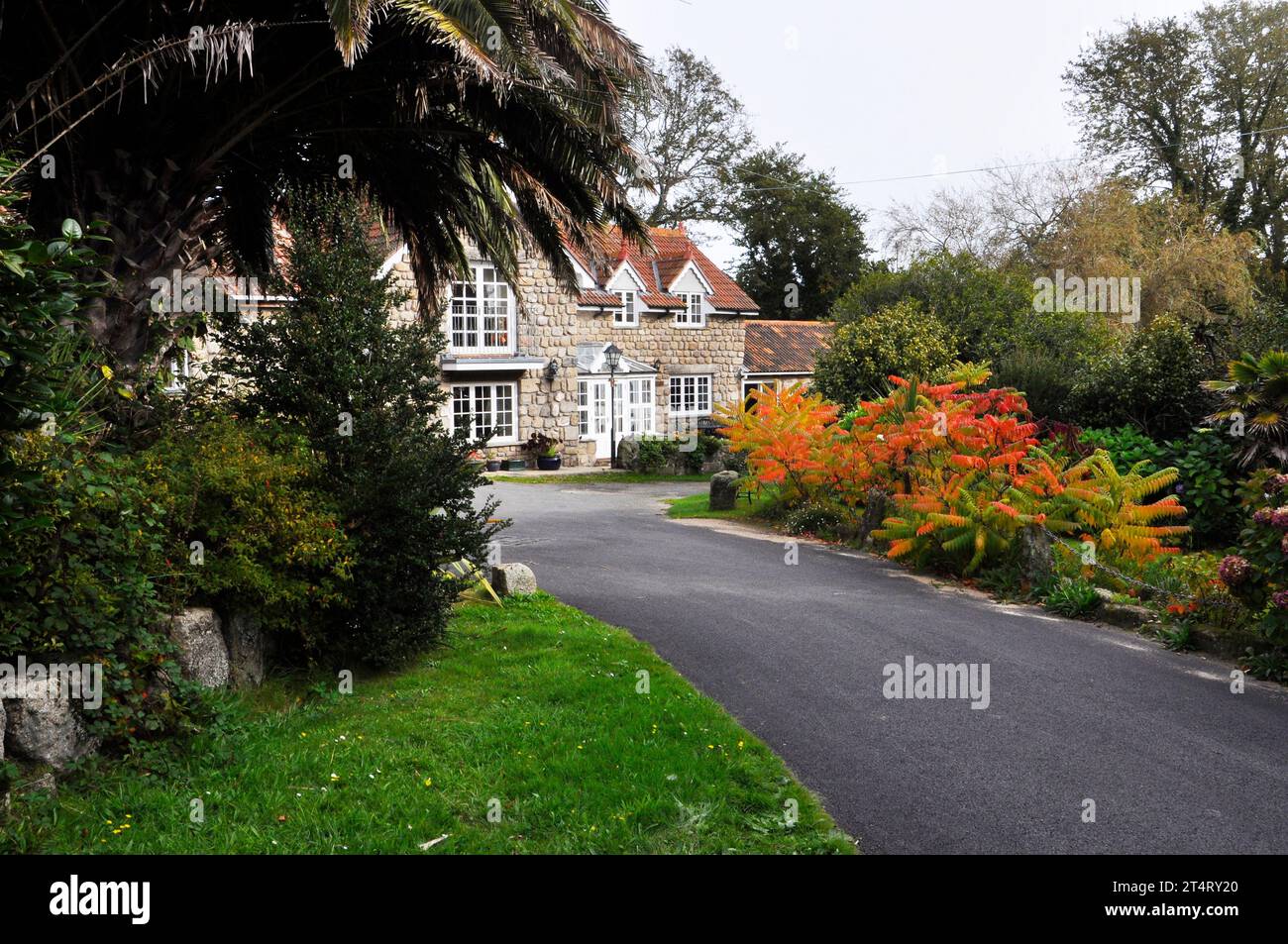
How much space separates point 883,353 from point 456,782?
17.0 meters

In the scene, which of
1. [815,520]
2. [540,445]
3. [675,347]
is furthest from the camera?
[675,347]

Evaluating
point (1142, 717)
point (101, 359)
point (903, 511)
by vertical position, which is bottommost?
point (1142, 717)

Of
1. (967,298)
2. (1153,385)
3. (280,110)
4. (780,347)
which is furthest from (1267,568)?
(780,347)

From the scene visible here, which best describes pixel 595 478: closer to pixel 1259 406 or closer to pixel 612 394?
pixel 612 394

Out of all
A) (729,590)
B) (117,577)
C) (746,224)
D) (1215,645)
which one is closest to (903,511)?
(729,590)

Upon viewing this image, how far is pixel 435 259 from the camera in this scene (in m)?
12.6

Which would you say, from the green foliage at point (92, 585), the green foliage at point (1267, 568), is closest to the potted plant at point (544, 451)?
the green foliage at point (1267, 568)

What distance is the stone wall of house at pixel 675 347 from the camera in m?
35.0

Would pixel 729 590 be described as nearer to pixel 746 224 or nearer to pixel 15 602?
pixel 15 602

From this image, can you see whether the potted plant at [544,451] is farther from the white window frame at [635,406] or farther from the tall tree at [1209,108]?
the tall tree at [1209,108]

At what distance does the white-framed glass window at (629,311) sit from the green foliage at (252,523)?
27.8 meters

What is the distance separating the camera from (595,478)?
2881 centimetres

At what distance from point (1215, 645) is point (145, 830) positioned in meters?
8.43

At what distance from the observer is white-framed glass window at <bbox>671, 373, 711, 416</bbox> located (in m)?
37.0
